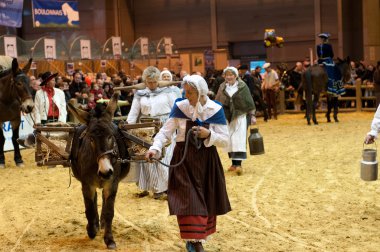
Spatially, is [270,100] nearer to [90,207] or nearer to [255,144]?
[255,144]

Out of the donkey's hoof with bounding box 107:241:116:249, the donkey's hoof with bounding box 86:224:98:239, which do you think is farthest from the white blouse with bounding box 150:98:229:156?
the donkey's hoof with bounding box 86:224:98:239

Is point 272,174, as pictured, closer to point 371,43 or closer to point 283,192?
point 283,192

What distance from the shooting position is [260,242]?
6.67 metres

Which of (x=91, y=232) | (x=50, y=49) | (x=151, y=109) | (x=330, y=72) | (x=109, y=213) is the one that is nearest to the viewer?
(x=109, y=213)

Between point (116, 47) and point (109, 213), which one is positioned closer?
point (109, 213)

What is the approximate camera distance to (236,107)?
34.8 ft

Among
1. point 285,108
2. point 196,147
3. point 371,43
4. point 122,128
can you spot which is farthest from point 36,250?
point 371,43

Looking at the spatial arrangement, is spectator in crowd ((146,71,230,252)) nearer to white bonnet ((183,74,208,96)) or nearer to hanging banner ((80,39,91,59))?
white bonnet ((183,74,208,96))

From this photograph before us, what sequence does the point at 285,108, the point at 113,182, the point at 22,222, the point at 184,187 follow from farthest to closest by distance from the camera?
1. the point at 285,108
2. the point at 22,222
3. the point at 113,182
4. the point at 184,187

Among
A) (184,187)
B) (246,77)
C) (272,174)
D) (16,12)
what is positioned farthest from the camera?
(246,77)

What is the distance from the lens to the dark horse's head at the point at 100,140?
19.3 feet

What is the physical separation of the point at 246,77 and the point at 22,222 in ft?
43.4

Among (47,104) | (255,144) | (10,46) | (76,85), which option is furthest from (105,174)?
(10,46)

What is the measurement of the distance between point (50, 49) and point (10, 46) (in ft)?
4.99
